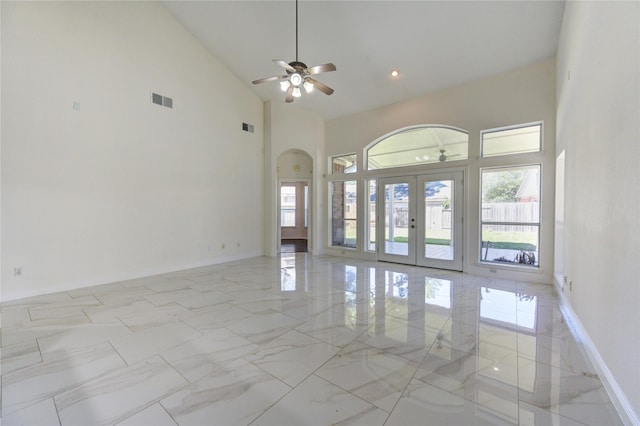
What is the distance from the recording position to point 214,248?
6.48m

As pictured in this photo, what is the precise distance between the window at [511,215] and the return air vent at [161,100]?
6.52 metres

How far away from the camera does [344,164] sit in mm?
7660

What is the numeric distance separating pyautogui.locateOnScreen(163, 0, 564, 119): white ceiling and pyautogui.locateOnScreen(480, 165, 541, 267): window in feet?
6.56

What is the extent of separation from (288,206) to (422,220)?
6.59 metres

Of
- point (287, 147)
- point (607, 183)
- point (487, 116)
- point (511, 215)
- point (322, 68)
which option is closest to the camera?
point (607, 183)

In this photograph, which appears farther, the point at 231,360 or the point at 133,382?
the point at 231,360

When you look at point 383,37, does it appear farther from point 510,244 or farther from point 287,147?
point 510,244

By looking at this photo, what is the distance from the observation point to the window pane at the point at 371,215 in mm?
7047

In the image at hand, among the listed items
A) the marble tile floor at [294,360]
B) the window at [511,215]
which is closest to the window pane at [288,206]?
the marble tile floor at [294,360]

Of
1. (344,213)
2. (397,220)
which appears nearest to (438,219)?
(397,220)

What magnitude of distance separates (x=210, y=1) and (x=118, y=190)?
3909mm

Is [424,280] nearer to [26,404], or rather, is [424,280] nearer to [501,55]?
[501,55]

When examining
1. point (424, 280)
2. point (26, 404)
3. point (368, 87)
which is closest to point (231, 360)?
point (26, 404)

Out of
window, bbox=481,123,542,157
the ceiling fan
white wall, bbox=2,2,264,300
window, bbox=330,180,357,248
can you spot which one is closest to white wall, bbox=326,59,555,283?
window, bbox=481,123,542,157
